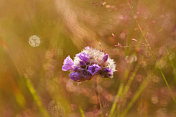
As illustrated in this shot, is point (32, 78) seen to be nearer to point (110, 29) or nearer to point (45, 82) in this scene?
point (45, 82)

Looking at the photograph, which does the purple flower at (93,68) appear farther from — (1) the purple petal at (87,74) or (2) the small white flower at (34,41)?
(2) the small white flower at (34,41)

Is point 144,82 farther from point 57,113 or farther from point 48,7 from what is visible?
point 48,7

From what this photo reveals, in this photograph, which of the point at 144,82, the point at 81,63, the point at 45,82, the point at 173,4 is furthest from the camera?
the point at 45,82

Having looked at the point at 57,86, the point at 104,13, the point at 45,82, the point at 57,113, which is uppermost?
the point at 104,13

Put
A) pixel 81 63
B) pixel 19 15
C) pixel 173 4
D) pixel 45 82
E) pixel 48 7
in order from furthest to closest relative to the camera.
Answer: pixel 19 15
pixel 48 7
pixel 45 82
pixel 173 4
pixel 81 63

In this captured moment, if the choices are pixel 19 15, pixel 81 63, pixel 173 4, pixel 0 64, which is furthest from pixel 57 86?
pixel 19 15

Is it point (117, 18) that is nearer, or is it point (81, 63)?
point (81, 63)

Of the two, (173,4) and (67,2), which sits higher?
(67,2)

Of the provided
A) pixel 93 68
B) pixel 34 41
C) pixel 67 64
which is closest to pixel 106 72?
pixel 93 68
